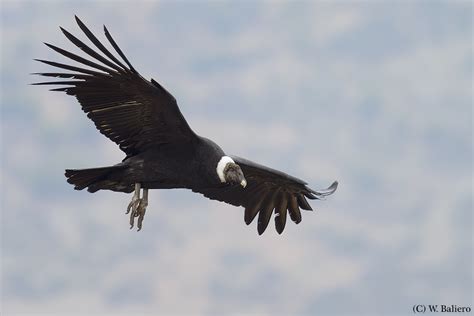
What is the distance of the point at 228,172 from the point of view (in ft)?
43.7

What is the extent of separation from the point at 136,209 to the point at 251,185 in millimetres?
2560

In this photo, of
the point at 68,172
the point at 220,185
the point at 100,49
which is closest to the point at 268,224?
the point at 220,185

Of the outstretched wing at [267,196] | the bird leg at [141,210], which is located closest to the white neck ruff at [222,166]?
the bird leg at [141,210]

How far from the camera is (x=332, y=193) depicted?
1475cm

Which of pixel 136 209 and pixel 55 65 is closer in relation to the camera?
pixel 55 65

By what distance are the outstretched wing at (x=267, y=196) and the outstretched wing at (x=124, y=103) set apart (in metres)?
2.08

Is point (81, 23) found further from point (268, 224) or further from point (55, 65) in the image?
point (268, 224)

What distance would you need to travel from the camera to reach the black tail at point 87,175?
1308 centimetres

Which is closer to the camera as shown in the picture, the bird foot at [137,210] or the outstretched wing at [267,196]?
the bird foot at [137,210]

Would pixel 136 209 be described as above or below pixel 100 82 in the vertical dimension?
below

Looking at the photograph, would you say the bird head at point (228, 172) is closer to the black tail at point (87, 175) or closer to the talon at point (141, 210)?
the talon at point (141, 210)

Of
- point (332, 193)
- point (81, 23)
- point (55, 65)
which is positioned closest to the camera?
point (81, 23)

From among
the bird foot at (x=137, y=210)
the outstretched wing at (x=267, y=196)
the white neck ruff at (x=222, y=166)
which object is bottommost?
the bird foot at (x=137, y=210)

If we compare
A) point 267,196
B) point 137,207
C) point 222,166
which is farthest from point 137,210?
point 267,196
